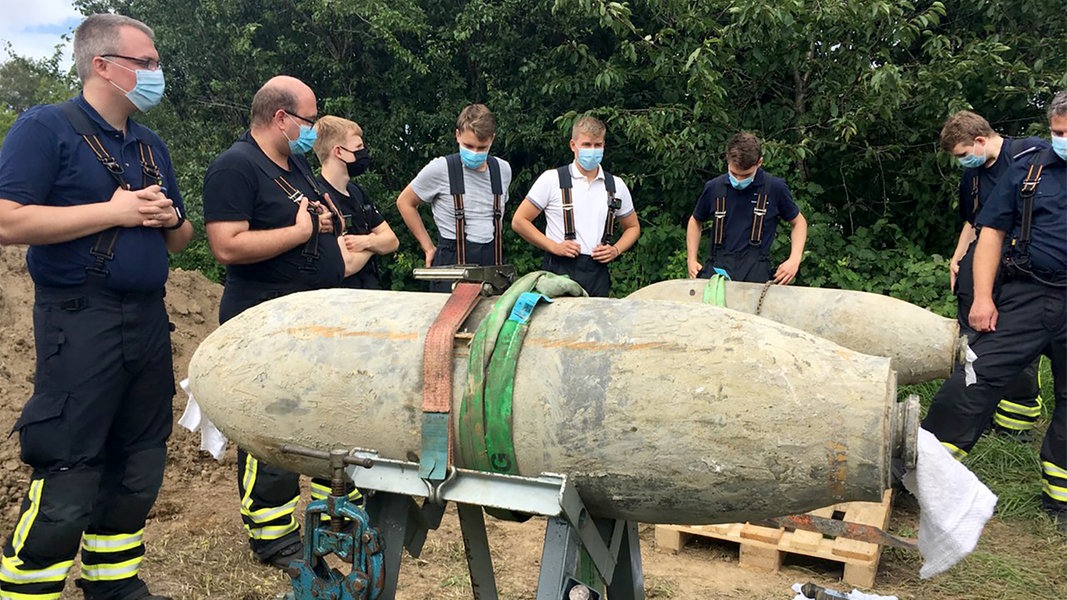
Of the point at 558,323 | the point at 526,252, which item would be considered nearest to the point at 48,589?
the point at 558,323

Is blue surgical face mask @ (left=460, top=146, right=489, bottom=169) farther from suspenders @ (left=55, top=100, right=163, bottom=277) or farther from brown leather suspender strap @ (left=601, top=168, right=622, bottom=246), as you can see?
suspenders @ (left=55, top=100, right=163, bottom=277)

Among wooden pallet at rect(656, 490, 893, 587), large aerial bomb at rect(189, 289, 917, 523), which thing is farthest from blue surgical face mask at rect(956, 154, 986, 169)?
large aerial bomb at rect(189, 289, 917, 523)

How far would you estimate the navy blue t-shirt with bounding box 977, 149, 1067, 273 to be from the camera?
148 inches

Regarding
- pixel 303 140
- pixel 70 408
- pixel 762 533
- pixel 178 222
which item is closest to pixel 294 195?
pixel 303 140

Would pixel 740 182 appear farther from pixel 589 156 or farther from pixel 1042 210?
pixel 1042 210

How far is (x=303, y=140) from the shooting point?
3371 mm

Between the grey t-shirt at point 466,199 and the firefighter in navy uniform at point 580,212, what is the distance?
0.73 feet

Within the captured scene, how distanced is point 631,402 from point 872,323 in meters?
2.70

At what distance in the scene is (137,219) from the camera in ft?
8.72

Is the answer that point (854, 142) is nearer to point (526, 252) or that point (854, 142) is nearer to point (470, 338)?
point (526, 252)

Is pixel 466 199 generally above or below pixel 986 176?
below

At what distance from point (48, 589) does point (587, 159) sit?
341cm

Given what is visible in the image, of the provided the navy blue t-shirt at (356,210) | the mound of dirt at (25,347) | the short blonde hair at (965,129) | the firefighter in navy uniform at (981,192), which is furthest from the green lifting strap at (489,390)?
the short blonde hair at (965,129)

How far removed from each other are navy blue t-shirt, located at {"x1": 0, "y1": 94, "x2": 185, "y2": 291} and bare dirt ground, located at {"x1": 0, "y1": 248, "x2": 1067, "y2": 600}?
1.45 m
